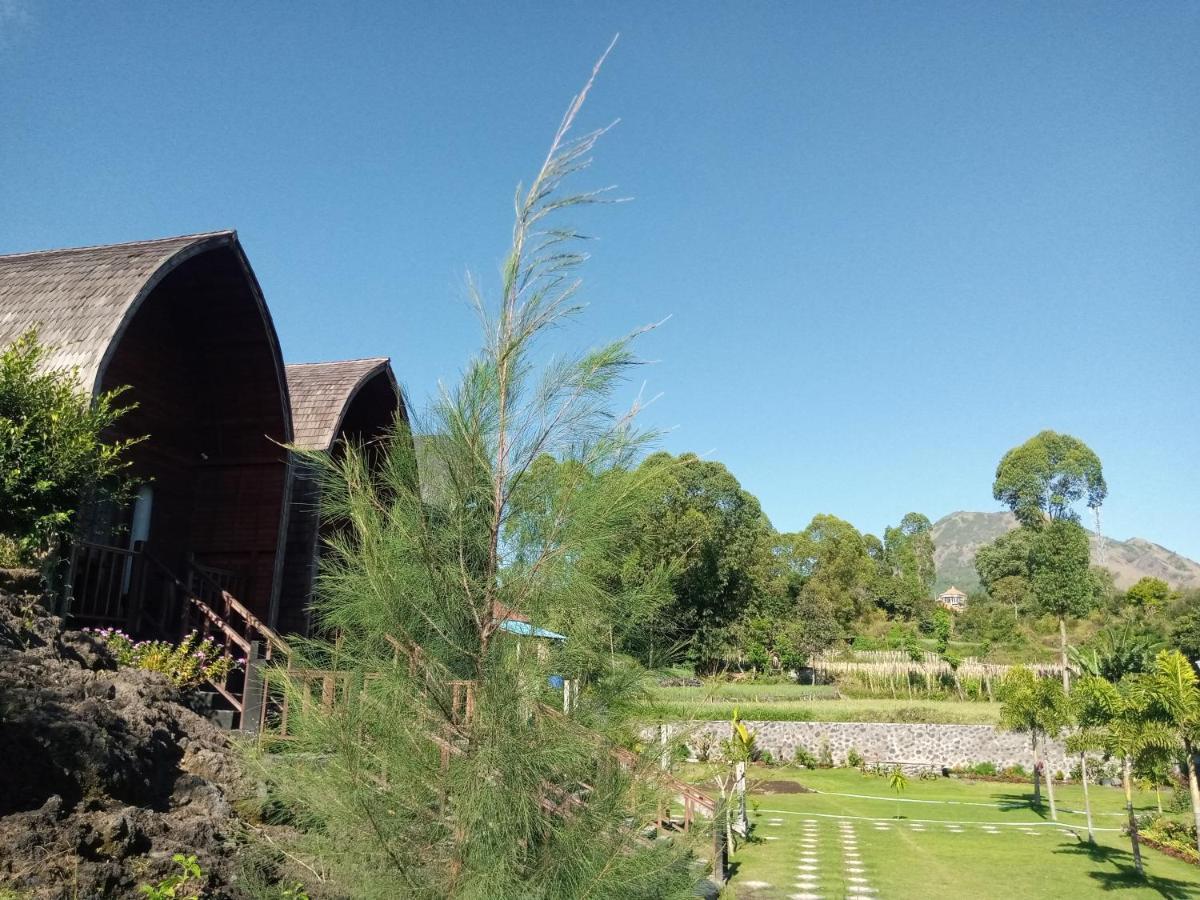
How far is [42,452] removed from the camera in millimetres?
6793

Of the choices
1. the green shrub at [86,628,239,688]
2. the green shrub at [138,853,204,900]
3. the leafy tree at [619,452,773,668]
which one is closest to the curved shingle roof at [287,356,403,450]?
the green shrub at [86,628,239,688]

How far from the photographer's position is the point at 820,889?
33.8 feet

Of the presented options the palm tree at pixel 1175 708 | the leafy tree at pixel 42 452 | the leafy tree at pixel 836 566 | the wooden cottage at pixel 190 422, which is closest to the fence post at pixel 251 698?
the leafy tree at pixel 42 452

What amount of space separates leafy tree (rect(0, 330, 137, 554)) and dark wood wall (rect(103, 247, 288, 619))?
109 inches

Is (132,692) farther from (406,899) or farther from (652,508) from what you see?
(652,508)

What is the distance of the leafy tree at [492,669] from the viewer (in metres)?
2.93

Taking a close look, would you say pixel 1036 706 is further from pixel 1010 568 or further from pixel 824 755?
pixel 1010 568

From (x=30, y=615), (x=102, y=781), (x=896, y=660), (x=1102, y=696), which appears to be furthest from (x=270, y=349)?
(x=896, y=660)

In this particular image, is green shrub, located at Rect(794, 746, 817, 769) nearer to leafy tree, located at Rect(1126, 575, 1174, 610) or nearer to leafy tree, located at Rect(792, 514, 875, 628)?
leafy tree, located at Rect(792, 514, 875, 628)

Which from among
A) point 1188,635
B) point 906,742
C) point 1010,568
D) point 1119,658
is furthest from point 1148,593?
point 906,742

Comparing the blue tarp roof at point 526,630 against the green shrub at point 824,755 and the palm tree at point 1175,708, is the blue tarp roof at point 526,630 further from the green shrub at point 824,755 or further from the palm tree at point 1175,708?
the green shrub at point 824,755

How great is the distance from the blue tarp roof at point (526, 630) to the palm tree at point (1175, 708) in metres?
9.66

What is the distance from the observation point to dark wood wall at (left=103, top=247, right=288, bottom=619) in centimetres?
1007

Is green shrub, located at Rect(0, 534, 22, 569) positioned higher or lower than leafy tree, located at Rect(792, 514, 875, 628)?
lower
